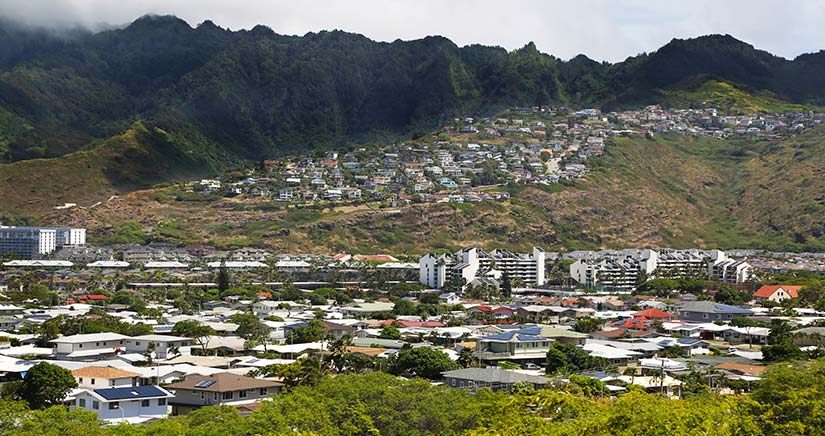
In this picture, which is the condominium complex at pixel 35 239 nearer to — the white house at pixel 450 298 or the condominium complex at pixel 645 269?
the white house at pixel 450 298

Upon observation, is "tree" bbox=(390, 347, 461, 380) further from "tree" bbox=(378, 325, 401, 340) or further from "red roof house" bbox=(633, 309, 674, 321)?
"red roof house" bbox=(633, 309, 674, 321)

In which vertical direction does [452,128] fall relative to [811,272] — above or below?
above

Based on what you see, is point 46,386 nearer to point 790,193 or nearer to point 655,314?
point 655,314

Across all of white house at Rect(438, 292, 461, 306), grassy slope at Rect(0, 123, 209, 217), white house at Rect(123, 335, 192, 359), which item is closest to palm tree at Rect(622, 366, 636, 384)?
white house at Rect(123, 335, 192, 359)

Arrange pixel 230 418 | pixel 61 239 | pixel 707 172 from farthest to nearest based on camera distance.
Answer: pixel 707 172
pixel 61 239
pixel 230 418

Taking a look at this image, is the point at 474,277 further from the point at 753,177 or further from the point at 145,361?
the point at 753,177

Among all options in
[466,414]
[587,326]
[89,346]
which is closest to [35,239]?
[89,346]

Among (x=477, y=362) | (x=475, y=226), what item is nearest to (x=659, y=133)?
(x=475, y=226)
